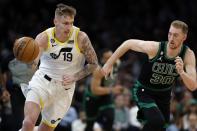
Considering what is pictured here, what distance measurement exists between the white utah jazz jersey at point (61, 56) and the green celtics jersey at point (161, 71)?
1.12m

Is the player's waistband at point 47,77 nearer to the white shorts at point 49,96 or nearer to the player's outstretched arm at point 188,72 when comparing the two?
the white shorts at point 49,96

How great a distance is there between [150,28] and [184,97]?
13.5ft

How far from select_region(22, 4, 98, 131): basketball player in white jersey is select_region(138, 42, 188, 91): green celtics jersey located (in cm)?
91

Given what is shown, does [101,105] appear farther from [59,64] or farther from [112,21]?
[112,21]

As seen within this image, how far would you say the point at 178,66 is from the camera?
8.91 metres

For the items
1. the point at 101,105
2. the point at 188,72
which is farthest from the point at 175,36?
the point at 101,105

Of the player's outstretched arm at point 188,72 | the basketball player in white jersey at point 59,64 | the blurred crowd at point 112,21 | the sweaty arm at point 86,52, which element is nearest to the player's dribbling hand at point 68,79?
the basketball player in white jersey at point 59,64

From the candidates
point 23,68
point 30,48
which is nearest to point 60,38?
point 30,48

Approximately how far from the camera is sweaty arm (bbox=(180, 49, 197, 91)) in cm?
911

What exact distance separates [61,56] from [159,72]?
154 centimetres

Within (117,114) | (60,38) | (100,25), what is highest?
(60,38)

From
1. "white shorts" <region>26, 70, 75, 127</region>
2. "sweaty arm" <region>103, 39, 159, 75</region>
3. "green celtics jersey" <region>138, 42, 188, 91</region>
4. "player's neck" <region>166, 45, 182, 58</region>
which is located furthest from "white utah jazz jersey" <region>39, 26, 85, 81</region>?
"player's neck" <region>166, 45, 182, 58</region>

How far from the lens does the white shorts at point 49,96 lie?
29.4 feet

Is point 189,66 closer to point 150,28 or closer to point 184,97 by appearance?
point 184,97
